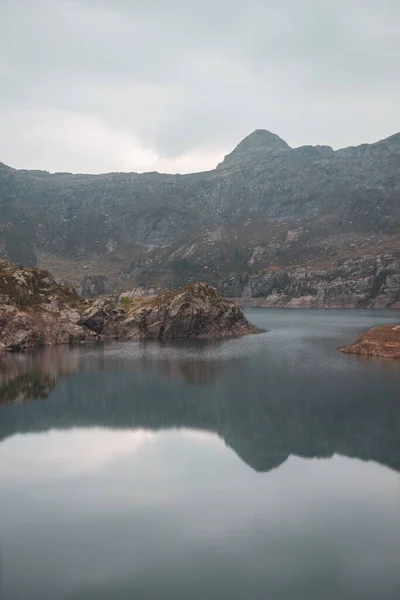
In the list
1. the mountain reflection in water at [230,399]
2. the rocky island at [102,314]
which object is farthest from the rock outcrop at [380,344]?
the rocky island at [102,314]

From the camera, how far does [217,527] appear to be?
43.5 metres

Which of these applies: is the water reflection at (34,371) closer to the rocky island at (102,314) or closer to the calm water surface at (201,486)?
the calm water surface at (201,486)

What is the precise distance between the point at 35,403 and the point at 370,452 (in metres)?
56.8

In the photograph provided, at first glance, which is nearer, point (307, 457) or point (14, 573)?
point (14, 573)

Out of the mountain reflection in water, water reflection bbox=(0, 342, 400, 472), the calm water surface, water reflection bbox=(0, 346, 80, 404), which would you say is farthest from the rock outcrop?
water reflection bbox=(0, 346, 80, 404)

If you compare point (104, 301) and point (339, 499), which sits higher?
point (104, 301)

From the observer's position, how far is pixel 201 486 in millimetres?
53656

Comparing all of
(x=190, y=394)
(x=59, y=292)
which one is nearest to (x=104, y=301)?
(x=59, y=292)

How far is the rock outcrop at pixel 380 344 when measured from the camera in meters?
131

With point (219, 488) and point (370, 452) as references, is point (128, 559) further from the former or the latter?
point (370, 452)

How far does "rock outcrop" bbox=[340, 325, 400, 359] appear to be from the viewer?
130750 millimetres

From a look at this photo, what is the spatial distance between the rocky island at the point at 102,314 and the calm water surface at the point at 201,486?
50.3m

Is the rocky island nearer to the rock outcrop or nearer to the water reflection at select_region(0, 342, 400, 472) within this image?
the water reflection at select_region(0, 342, 400, 472)

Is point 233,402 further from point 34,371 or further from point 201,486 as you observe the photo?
point 34,371
